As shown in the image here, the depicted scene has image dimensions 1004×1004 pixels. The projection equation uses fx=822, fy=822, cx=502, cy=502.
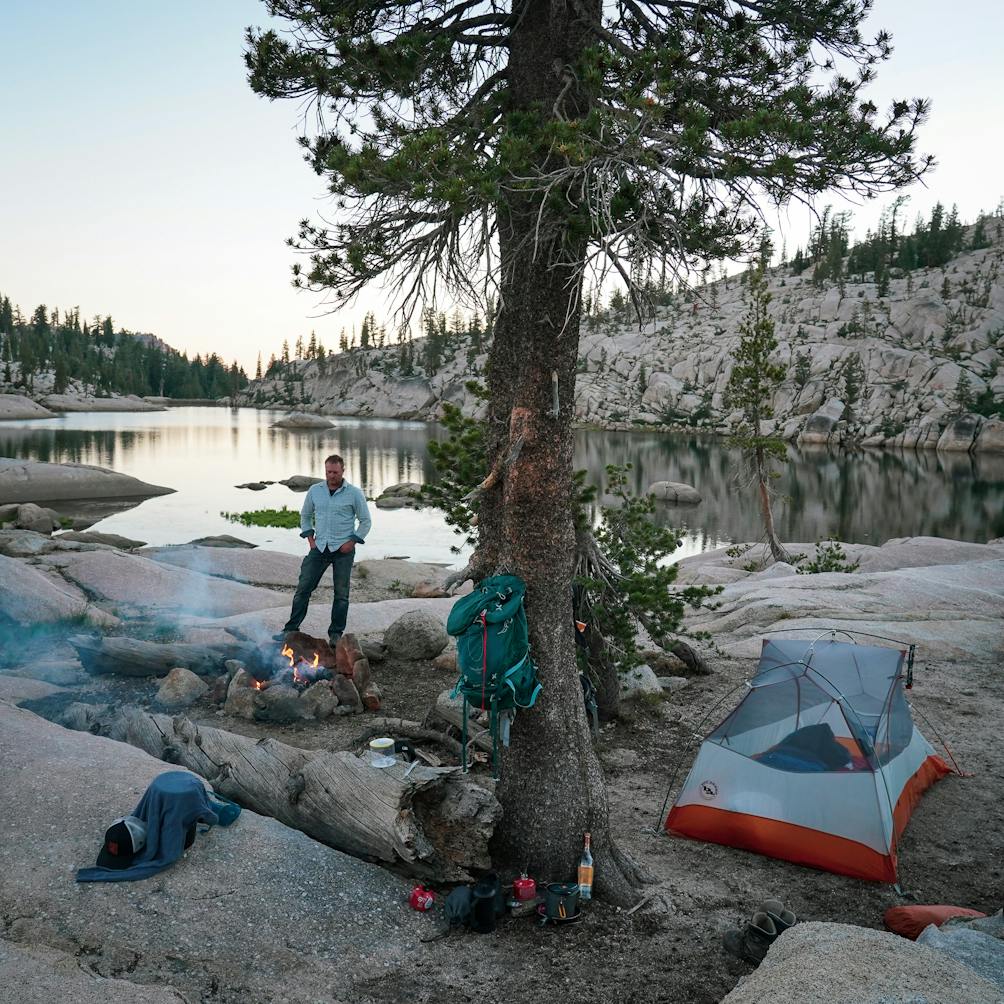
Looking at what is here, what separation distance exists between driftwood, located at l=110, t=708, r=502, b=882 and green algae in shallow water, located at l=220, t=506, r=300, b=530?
85.9 feet

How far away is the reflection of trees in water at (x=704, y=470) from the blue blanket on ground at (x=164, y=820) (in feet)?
68.2

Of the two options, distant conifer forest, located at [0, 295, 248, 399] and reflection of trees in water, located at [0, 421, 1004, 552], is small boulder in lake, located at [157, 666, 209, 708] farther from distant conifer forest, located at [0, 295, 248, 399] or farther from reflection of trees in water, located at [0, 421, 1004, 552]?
distant conifer forest, located at [0, 295, 248, 399]

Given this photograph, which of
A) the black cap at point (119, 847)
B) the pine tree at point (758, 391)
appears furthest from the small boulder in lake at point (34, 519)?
the black cap at point (119, 847)

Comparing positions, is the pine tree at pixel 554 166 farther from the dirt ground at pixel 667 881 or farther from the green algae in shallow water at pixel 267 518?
the green algae in shallow water at pixel 267 518

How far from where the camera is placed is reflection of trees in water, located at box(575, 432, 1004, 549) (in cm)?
3834

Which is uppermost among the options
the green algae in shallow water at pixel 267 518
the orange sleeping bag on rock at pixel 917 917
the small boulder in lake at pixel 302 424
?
the small boulder in lake at pixel 302 424

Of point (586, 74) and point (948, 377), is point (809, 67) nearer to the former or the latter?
point (586, 74)

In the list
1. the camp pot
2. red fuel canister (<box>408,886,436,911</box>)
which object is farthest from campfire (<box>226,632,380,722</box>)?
the camp pot

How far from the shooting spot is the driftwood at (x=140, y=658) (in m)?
11.0

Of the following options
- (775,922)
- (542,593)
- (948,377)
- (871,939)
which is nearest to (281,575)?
(542,593)

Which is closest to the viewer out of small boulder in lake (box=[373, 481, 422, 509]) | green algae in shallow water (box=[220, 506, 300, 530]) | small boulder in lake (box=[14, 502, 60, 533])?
small boulder in lake (box=[14, 502, 60, 533])

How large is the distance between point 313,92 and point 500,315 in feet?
8.24

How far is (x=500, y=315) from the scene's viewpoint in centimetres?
750

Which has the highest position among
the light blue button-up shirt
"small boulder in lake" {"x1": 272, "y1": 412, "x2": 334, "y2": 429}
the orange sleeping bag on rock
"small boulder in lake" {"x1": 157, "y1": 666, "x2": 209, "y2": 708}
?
"small boulder in lake" {"x1": 272, "y1": 412, "x2": 334, "y2": 429}
